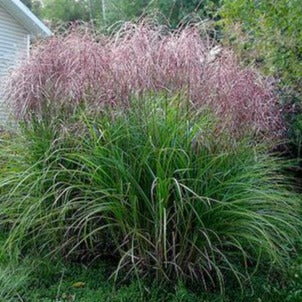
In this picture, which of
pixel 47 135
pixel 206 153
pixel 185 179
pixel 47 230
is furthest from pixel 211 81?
pixel 47 230

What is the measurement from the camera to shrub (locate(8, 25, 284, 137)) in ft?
10.1

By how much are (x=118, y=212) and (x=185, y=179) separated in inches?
19.0

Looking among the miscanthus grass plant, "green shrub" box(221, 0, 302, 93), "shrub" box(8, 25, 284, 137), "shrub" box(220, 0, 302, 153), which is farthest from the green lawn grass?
"green shrub" box(221, 0, 302, 93)

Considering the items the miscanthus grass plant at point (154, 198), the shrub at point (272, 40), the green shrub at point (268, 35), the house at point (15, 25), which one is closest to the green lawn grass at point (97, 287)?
the miscanthus grass plant at point (154, 198)

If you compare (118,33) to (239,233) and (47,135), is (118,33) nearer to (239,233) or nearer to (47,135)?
(47,135)

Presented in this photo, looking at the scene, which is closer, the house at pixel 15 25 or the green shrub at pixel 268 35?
the green shrub at pixel 268 35

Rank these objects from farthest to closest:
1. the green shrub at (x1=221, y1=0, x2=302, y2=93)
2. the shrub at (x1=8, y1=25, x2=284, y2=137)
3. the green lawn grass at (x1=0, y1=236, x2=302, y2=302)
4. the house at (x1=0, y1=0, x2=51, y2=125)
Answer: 1. the house at (x1=0, y1=0, x2=51, y2=125)
2. the green shrub at (x1=221, y1=0, x2=302, y2=93)
3. the shrub at (x1=8, y1=25, x2=284, y2=137)
4. the green lawn grass at (x1=0, y1=236, x2=302, y2=302)

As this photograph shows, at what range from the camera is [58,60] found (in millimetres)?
3477

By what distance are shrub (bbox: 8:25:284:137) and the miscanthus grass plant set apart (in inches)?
5.5

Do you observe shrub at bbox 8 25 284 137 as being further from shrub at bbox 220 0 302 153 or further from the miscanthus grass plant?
shrub at bbox 220 0 302 153

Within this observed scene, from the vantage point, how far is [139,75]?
3006mm

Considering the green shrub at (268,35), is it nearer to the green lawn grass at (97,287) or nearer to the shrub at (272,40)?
the shrub at (272,40)

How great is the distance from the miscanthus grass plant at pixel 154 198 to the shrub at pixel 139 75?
0.14 metres

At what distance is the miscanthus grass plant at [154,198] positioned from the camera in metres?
2.73
